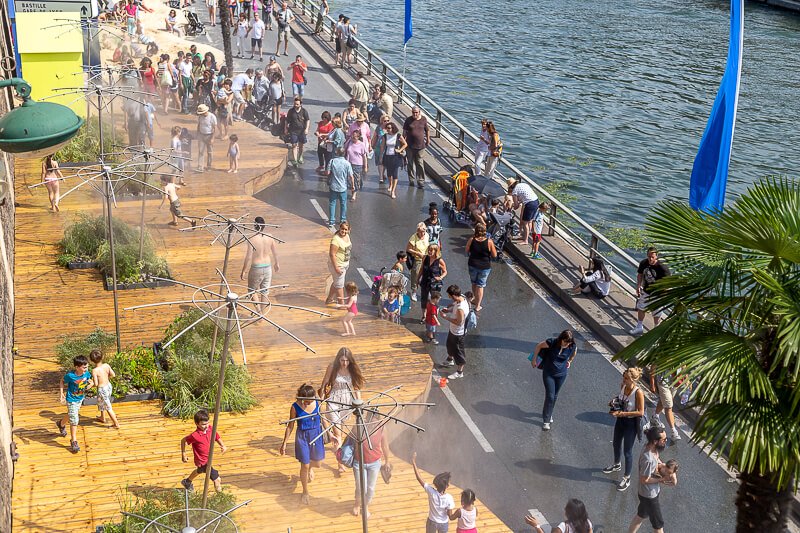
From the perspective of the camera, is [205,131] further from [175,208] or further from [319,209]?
[175,208]

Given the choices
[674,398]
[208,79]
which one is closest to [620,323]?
[674,398]

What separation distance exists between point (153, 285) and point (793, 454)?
12.3 meters

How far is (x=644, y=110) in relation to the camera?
4172cm

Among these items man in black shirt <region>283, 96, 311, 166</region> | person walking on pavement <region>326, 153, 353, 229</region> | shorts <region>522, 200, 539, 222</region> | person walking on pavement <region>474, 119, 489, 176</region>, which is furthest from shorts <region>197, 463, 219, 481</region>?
person walking on pavement <region>474, 119, 489, 176</region>

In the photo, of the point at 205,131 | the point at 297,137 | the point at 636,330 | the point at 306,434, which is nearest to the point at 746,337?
the point at 306,434

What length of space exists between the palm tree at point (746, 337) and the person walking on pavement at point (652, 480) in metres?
2.69

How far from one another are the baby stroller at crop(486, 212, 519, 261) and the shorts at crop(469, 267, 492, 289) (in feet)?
9.00

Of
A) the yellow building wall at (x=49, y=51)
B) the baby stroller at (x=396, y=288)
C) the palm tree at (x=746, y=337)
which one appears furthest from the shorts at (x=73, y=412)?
the yellow building wall at (x=49, y=51)

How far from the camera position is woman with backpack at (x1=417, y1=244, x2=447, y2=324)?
681 inches

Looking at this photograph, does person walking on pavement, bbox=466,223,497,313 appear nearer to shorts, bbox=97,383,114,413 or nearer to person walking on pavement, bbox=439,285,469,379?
person walking on pavement, bbox=439,285,469,379

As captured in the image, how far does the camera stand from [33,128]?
687cm

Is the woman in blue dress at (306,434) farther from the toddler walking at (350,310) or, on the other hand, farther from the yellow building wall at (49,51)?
the yellow building wall at (49,51)

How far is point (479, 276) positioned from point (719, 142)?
502cm

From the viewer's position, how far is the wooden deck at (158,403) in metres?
Answer: 12.1
